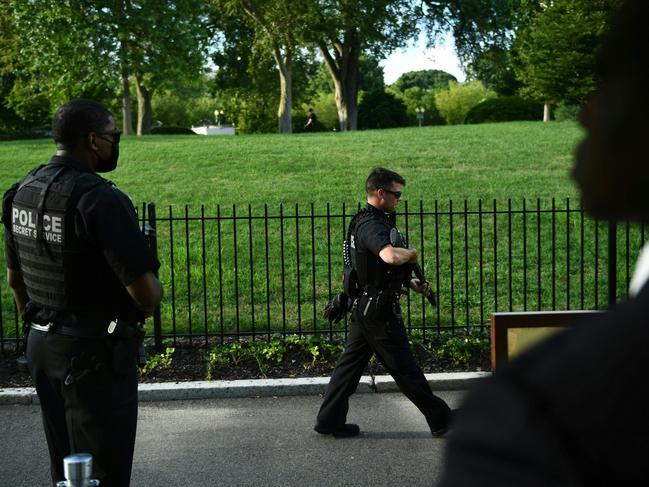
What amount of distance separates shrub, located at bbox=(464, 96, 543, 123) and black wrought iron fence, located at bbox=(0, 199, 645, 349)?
2476 cm

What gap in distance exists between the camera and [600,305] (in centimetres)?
1019

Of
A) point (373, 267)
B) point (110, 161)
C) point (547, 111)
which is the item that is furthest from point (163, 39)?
point (110, 161)

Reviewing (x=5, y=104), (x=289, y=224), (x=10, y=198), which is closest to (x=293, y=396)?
(x=10, y=198)

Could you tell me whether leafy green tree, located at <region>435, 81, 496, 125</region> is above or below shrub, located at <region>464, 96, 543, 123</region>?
above

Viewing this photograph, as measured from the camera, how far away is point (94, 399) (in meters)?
3.81

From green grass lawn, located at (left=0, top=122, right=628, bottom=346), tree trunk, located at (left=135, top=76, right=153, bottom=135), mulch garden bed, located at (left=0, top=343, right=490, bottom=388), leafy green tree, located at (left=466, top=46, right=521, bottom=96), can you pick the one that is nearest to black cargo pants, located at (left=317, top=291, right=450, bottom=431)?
mulch garden bed, located at (left=0, top=343, right=490, bottom=388)

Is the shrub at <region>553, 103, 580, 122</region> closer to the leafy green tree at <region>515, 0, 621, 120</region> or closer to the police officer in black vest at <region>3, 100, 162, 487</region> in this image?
the leafy green tree at <region>515, 0, 621, 120</region>

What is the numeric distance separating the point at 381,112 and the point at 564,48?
13.1 metres

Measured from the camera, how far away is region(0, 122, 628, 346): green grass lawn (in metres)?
9.84

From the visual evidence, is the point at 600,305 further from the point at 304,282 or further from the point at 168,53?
the point at 168,53

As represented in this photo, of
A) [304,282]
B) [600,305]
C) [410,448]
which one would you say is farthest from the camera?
[304,282]

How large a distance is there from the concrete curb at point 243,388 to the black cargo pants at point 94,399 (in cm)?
377

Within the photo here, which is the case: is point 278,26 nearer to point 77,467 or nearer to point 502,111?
point 502,111

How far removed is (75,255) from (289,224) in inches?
377
